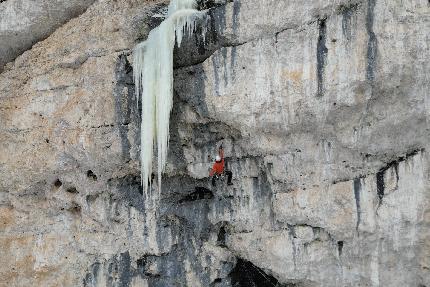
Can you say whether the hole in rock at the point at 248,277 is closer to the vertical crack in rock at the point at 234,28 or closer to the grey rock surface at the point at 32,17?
the vertical crack in rock at the point at 234,28

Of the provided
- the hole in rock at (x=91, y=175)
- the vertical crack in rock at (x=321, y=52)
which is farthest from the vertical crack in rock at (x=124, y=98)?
the vertical crack in rock at (x=321, y=52)

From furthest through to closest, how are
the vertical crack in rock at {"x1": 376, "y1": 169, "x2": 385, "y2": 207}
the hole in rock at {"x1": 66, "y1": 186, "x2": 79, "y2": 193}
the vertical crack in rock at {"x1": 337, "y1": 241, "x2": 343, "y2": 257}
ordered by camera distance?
1. the hole in rock at {"x1": 66, "y1": 186, "x2": 79, "y2": 193}
2. the vertical crack in rock at {"x1": 337, "y1": 241, "x2": 343, "y2": 257}
3. the vertical crack in rock at {"x1": 376, "y1": 169, "x2": 385, "y2": 207}

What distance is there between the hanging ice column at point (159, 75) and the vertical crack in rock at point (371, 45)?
339 cm

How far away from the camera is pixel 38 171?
11.6 m

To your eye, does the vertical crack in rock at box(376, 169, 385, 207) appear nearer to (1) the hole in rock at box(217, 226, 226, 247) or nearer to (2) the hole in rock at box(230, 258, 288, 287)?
(2) the hole in rock at box(230, 258, 288, 287)

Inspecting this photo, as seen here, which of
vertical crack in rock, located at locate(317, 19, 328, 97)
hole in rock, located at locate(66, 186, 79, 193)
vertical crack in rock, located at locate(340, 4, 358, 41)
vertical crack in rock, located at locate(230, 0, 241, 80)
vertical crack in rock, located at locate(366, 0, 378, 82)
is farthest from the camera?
hole in rock, located at locate(66, 186, 79, 193)

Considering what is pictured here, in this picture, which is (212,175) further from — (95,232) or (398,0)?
(398,0)

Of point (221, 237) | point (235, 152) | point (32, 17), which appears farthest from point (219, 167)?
point (32, 17)

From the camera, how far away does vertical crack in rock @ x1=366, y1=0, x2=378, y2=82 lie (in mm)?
8891

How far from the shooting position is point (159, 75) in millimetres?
10422

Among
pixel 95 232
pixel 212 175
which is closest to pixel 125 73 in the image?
pixel 212 175

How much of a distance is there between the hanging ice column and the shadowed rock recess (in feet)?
1.04

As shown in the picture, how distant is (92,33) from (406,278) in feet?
29.1

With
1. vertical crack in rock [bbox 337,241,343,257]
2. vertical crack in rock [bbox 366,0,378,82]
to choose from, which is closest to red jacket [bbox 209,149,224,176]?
vertical crack in rock [bbox 337,241,343,257]
